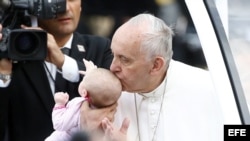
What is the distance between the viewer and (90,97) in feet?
7.70

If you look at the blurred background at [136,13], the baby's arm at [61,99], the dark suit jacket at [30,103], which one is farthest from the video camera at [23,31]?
the blurred background at [136,13]

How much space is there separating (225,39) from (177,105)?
36 centimetres

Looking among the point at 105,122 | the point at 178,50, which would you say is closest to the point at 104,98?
the point at 105,122

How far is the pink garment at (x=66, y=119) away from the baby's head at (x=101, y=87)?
7cm

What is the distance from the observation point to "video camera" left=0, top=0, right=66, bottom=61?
7.98 feet

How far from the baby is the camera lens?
0.72 ft

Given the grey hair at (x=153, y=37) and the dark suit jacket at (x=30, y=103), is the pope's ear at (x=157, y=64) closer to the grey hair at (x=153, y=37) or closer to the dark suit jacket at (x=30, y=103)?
the grey hair at (x=153, y=37)

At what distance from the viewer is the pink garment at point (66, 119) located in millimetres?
2334

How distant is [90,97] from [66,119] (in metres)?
0.12

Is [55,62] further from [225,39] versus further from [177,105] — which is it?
[225,39]

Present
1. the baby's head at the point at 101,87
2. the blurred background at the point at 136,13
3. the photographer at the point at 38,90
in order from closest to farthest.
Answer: the baby's head at the point at 101,87, the photographer at the point at 38,90, the blurred background at the point at 136,13

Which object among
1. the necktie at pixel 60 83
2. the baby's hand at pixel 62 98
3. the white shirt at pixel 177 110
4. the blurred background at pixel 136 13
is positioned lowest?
the white shirt at pixel 177 110

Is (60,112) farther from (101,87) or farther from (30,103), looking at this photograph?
(30,103)

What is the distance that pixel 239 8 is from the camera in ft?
11.9
